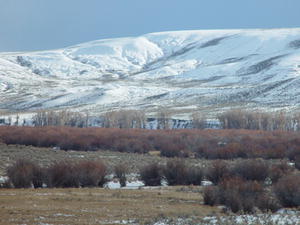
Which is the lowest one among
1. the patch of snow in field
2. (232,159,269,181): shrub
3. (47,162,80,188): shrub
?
the patch of snow in field

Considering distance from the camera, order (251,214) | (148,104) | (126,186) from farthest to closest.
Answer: (148,104)
(126,186)
(251,214)

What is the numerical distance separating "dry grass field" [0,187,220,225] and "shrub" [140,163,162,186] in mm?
3411

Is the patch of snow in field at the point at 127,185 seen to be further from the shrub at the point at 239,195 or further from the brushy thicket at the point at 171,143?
the brushy thicket at the point at 171,143

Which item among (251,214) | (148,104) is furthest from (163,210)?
(148,104)

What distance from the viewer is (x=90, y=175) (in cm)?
2478

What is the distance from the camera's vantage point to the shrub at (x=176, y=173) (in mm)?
26969

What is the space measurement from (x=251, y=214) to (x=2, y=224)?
291 inches

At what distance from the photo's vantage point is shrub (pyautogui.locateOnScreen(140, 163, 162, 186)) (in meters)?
26.9

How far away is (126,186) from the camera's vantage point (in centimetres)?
2595

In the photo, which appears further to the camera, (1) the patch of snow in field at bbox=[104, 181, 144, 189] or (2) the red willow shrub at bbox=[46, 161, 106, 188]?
(1) the patch of snow in field at bbox=[104, 181, 144, 189]

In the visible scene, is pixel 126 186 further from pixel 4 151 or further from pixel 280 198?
pixel 4 151

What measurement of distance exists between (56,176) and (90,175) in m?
1.49

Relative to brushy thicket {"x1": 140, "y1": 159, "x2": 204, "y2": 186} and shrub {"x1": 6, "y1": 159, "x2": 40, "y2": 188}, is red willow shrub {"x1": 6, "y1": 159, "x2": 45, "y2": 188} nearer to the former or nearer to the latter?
shrub {"x1": 6, "y1": 159, "x2": 40, "y2": 188}

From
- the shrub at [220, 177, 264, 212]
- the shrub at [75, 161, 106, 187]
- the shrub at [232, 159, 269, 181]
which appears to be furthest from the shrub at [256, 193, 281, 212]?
the shrub at [75, 161, 106, 187]
